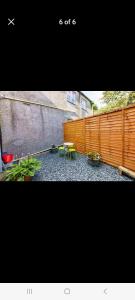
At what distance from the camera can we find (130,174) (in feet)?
10.7

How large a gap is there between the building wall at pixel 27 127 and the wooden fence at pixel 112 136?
212 cm

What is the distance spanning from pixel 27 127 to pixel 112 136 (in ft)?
12.0

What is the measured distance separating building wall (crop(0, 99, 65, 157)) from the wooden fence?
212 cm

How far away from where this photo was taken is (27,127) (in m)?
5.72

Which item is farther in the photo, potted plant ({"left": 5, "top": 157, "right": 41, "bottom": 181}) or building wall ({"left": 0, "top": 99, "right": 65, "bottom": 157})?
building wall ({"left": 0, "top": 99, "right": 65, "bottom": 157})

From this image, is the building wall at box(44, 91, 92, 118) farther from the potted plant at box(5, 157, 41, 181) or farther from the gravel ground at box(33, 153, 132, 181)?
the potted plant at box(5, 157, 41, 181)

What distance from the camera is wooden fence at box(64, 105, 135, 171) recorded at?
3.36 meters

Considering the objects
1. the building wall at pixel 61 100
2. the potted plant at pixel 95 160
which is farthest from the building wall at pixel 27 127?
the potted plant at pixel 95 160

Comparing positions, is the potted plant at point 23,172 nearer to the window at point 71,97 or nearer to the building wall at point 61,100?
the building wall at point 61,100

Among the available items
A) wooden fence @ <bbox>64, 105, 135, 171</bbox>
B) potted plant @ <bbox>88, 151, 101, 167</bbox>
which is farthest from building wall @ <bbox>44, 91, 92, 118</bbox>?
potted plant @ <bbox>88, 151, 101, 167</bbox>

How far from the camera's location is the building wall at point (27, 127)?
183 inches

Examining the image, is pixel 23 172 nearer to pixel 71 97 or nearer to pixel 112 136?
pixel 112 136
